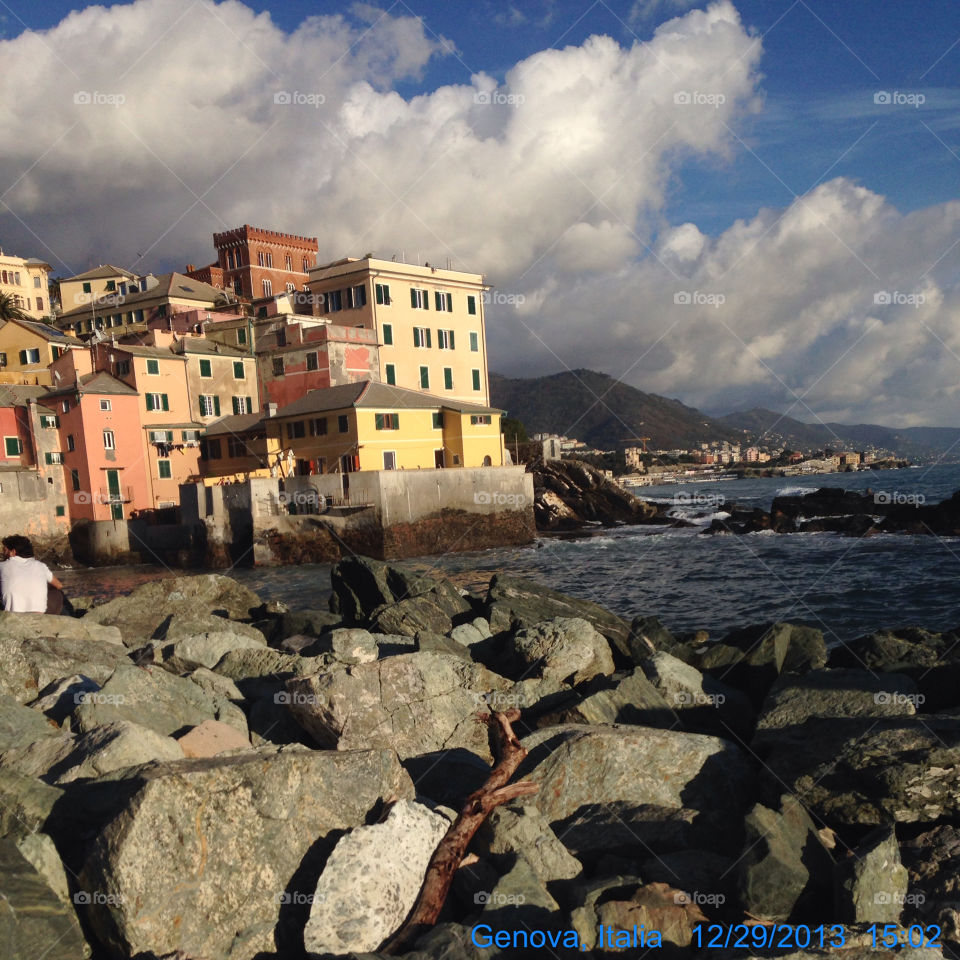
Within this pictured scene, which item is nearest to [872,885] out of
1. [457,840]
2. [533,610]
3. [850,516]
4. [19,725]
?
[457,840]

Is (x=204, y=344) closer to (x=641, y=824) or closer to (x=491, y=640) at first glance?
(x=491, y=640)

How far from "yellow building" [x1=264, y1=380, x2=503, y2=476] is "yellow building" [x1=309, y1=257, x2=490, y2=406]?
24.7 ft

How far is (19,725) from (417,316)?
5229cm

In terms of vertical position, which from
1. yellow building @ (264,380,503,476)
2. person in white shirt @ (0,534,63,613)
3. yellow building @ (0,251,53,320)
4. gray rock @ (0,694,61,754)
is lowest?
gray rock @ (0,694,61,754)

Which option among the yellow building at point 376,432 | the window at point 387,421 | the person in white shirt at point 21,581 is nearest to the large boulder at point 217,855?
the person in white shirt at point 21,581

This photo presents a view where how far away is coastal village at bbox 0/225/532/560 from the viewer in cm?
4578

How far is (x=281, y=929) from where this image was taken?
560cm

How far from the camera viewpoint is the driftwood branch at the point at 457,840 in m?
5.58

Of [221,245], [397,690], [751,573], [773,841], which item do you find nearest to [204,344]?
[221,245]

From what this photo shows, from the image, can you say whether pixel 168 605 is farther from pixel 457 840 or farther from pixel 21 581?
pixel 457 840

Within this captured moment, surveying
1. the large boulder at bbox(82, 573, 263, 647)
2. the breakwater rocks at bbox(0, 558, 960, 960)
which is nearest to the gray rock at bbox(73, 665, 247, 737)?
the breakwater rocks at bbox(0, 558, 960, 960)

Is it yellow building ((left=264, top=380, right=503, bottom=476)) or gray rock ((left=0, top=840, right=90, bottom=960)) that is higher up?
yellow building ((left=264, top=380, right=503, bottom=476))

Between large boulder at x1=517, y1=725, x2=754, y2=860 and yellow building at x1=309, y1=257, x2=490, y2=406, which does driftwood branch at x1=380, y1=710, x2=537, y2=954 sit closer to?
large boulder at x1=517, y1=725, x2=754, y2=860

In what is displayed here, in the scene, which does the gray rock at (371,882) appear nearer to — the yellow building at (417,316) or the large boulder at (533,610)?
the large boulder at (533,610)
